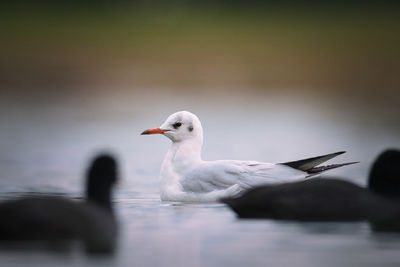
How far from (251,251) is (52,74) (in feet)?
71.4

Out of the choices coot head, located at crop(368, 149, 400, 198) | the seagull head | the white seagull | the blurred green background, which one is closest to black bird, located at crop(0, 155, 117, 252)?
the white seagull

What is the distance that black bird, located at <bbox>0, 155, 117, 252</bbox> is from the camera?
9055mm

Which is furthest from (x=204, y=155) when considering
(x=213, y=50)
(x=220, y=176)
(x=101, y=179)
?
(x=213, y=50)

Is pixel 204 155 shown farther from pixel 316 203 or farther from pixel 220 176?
pixel 316 203

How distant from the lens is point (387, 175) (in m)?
11.2

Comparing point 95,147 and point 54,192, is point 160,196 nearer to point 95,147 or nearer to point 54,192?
point 54,192

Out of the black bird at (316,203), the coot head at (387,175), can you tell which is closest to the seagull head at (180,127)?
the black bird at (316,203)

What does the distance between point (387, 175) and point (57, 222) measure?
3.65m

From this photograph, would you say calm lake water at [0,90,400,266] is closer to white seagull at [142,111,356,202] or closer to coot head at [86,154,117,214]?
white seagull at [142,111,356,202]

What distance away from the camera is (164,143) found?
19156 millimetres

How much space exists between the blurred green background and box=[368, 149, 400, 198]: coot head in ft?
45.8

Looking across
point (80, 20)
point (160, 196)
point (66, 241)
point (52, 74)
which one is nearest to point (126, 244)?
point (66, 241)

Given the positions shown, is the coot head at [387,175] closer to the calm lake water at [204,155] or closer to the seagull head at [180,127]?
the calm lake water at [204,155]

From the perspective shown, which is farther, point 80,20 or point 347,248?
point 80,20
